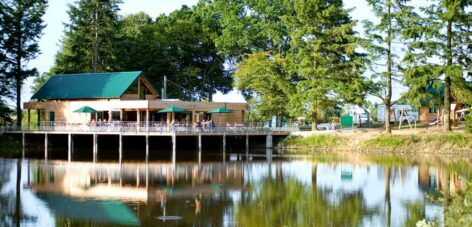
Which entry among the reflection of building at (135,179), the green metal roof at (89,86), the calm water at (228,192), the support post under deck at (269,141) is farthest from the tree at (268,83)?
the reflection of building at (135,179)

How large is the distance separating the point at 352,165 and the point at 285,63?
18.5 meters

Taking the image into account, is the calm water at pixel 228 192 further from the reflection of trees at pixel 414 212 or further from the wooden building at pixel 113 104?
the wooden building at pixel 113 104

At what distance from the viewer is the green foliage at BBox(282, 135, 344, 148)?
153ft

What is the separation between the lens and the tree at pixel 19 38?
162ft

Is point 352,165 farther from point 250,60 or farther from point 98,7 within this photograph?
point 98,7

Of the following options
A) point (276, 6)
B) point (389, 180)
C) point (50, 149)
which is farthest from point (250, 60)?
point (389, 180)

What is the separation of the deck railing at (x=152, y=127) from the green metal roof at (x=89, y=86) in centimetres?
313

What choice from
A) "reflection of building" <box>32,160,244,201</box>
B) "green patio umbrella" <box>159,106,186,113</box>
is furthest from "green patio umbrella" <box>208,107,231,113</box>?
"reflection of building" <box>32,160,244,201</box>

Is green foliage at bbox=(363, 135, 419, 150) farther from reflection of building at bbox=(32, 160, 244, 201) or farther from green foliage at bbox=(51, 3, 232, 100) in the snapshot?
green foliage at bbox=(51, 3, 232, 100)

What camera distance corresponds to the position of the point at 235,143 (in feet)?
165

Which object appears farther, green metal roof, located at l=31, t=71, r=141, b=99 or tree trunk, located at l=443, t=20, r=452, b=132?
green metal roof, located at l=31, t=71, r=141, b=99

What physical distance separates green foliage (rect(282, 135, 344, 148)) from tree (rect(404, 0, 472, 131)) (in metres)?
6.59

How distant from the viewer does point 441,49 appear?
42.8 metres

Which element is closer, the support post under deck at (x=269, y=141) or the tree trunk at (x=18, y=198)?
the tree trunk at (x=18, y=198)
